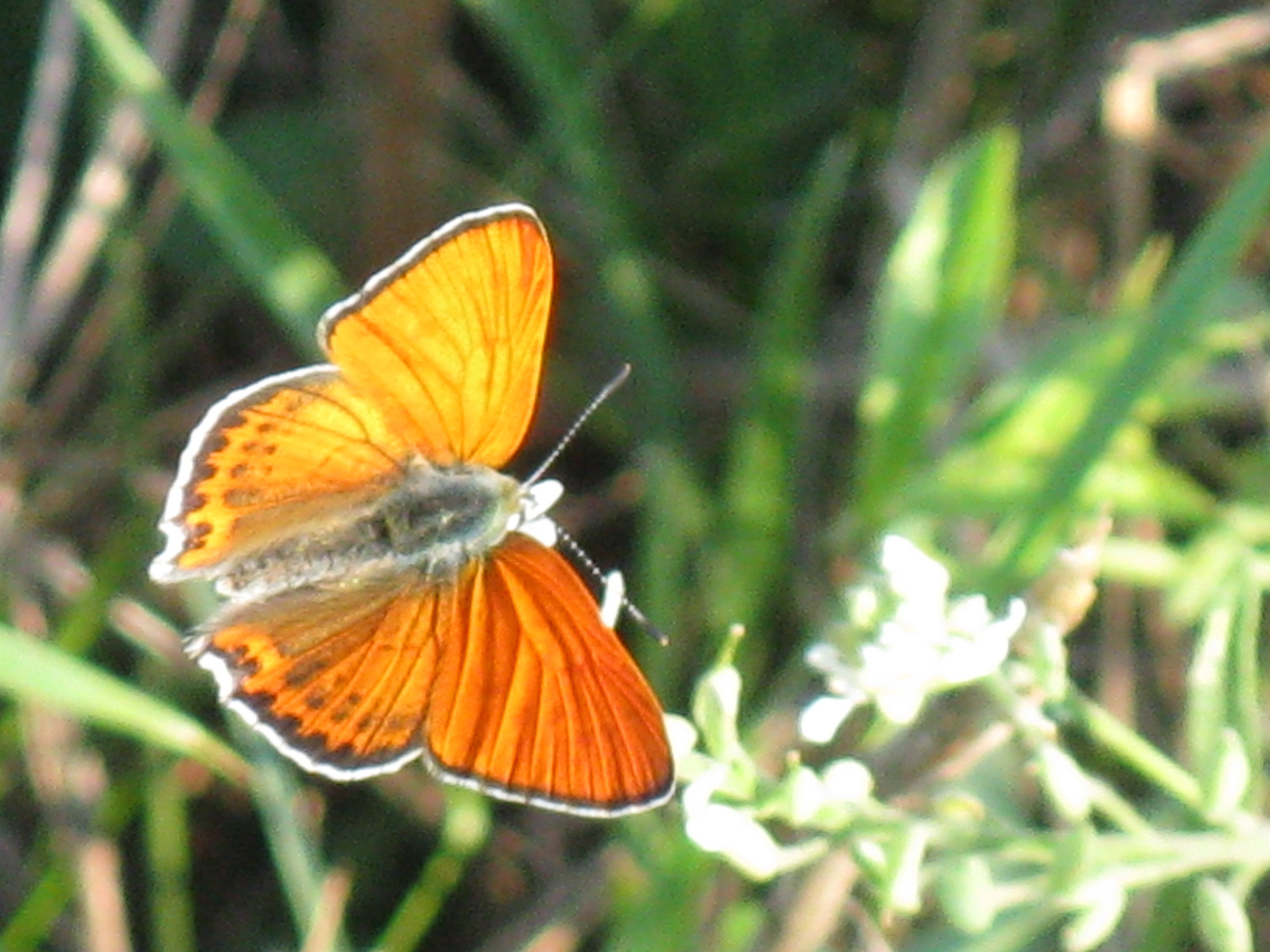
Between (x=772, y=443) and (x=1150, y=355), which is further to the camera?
(x=772, y=443)

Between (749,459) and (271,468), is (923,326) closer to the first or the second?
(749,459)

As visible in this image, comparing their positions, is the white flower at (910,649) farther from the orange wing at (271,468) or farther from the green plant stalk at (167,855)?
the green plant stalk at (167,855)

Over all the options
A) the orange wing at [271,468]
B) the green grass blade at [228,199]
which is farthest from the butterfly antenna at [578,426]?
the green grass blade at [228,199]

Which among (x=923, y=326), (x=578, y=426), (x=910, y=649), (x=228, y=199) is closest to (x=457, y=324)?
(x=578, y=426)

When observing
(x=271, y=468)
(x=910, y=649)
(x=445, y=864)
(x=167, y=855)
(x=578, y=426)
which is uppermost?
(x=271, y=468)

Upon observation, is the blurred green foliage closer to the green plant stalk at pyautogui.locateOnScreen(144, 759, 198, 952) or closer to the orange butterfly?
the green plant stalk at pyautogui.locateOnScreen(144, 759, 198, 952)

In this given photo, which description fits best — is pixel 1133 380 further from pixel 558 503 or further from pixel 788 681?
pixel 558 503

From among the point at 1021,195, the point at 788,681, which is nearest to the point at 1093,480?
the point at 788,681
